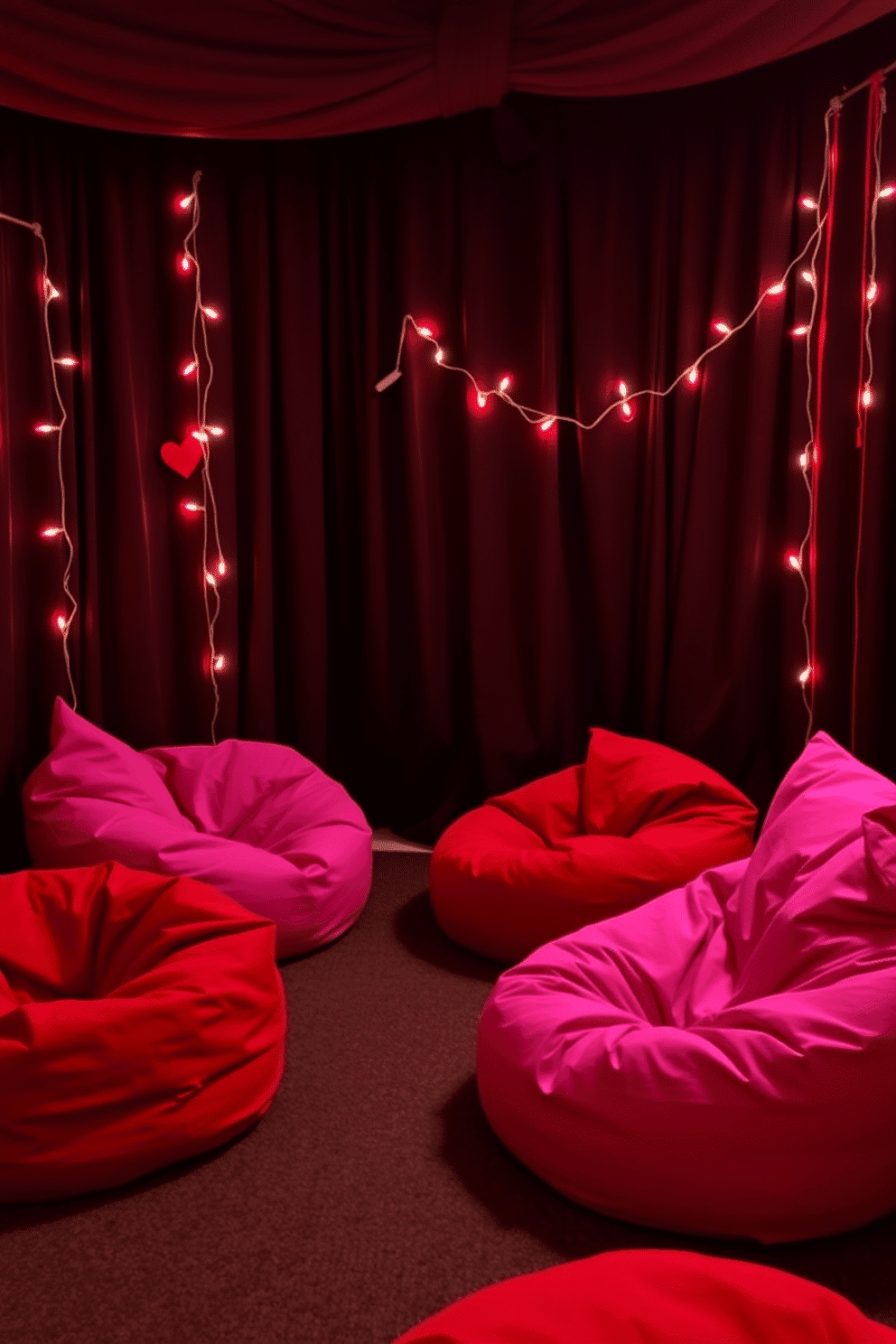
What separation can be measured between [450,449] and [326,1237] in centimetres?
257

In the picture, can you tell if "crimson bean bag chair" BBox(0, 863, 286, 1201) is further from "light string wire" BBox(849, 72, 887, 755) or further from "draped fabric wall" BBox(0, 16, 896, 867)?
"light string wire" BBox(849, 72, 887, 755)

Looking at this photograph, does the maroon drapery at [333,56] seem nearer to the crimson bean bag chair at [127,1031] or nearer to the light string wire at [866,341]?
the light string wire at [866,341]

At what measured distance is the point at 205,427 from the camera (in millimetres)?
3375

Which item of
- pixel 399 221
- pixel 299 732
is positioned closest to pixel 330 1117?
pixel 299 732

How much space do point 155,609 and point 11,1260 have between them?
215 cm

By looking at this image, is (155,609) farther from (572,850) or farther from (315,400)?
(572,850)

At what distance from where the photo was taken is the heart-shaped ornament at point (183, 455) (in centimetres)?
331

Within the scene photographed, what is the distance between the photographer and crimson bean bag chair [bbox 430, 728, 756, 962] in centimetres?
240

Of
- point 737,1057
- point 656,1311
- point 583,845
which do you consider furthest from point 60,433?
point 656,1311

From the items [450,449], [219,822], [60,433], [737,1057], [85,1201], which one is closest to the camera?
[737,1057]

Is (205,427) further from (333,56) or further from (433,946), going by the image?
(433,946)

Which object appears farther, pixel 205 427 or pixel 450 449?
pixel 450 449

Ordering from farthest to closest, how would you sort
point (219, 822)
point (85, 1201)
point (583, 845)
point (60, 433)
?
point (60, 433) → point (219, 822) → point (583, 845) → point (85, 1201)

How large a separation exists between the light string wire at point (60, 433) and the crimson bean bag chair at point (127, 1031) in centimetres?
127
